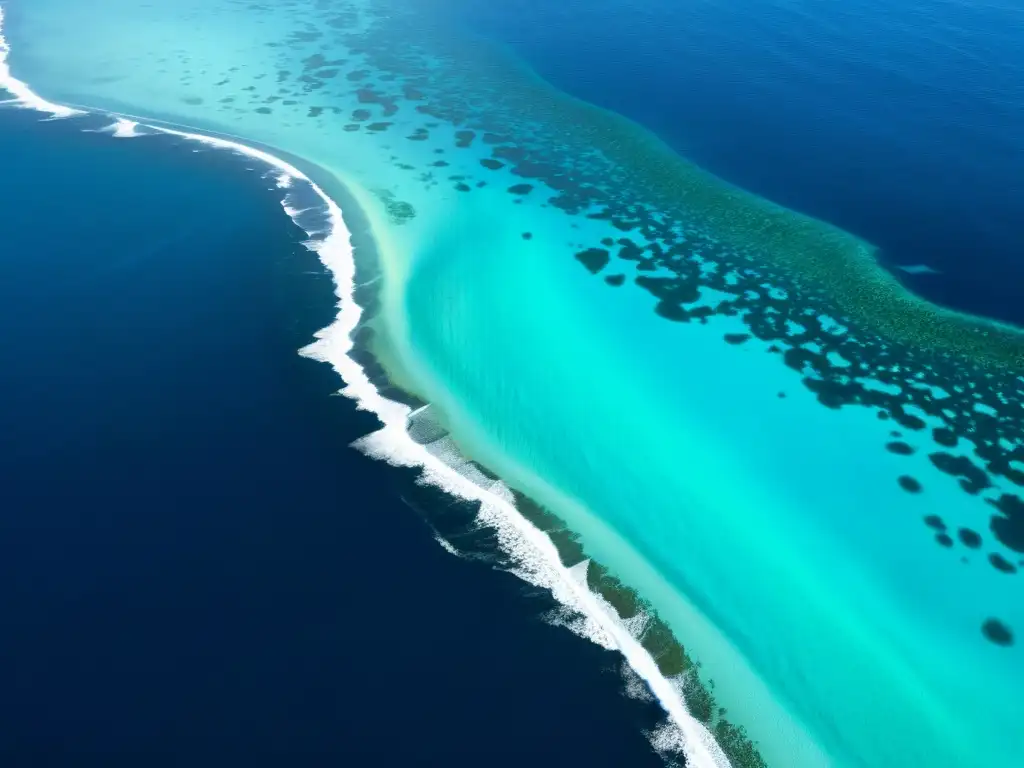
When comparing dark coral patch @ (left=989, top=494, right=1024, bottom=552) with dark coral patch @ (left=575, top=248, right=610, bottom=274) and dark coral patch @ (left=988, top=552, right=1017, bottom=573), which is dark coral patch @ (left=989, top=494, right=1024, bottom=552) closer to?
dark coral patch @ (left=988, top=552, right=1017, bottom=573)

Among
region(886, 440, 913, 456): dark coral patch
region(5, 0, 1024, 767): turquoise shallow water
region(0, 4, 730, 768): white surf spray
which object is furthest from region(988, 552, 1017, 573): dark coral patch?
region(0, 4, 730, 768): white surf spray

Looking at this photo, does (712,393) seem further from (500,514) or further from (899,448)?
(500,514)

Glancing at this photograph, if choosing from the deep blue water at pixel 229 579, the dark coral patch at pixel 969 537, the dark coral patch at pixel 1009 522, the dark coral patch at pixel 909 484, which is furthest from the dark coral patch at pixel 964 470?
the deep blue water at pixel 229 579

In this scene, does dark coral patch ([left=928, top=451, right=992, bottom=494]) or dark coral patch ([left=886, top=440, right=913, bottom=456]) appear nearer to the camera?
dark coral patch ([left=928, top=451, right=992, bottom=494])

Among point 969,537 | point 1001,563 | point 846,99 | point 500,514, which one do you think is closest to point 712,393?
point 969,537

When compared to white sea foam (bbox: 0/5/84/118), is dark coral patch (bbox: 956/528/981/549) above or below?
below

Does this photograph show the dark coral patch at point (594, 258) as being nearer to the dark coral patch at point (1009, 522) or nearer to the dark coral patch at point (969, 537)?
the dark coral patch at point (969, 537)
